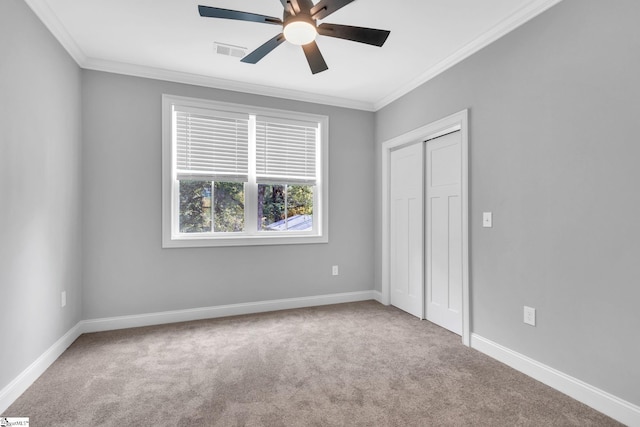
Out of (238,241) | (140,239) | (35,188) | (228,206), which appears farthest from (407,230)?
(35,188)

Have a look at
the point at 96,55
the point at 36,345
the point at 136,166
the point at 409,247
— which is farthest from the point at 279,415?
the point at 96,55

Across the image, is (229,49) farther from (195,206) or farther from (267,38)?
(195,206)

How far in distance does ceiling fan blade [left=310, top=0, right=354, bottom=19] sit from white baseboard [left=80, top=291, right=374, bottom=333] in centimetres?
304

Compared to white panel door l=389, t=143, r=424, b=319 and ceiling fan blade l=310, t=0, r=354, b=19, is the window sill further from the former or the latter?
ceiling fan blade l=310, t=0, r=354, b=19

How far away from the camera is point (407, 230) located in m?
3.80

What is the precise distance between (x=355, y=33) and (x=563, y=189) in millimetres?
A: 1725

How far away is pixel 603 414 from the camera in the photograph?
6.15ft

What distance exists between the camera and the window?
3.51 meters

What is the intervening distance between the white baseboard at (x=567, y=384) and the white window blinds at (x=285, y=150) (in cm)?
265

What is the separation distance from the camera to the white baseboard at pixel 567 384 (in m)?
1.79

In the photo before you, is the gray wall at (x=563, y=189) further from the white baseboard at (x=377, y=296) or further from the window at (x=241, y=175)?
the window at (x=241, y=175)

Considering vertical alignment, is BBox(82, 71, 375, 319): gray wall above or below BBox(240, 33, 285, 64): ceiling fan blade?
below

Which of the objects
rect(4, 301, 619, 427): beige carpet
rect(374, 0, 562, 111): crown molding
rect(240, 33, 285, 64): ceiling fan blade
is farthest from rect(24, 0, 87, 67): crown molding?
rect(374, 0, 562, 111): crown molding

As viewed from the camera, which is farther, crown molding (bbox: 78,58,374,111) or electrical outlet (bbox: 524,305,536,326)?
crown molding (bbox: 78,58,374,111)
